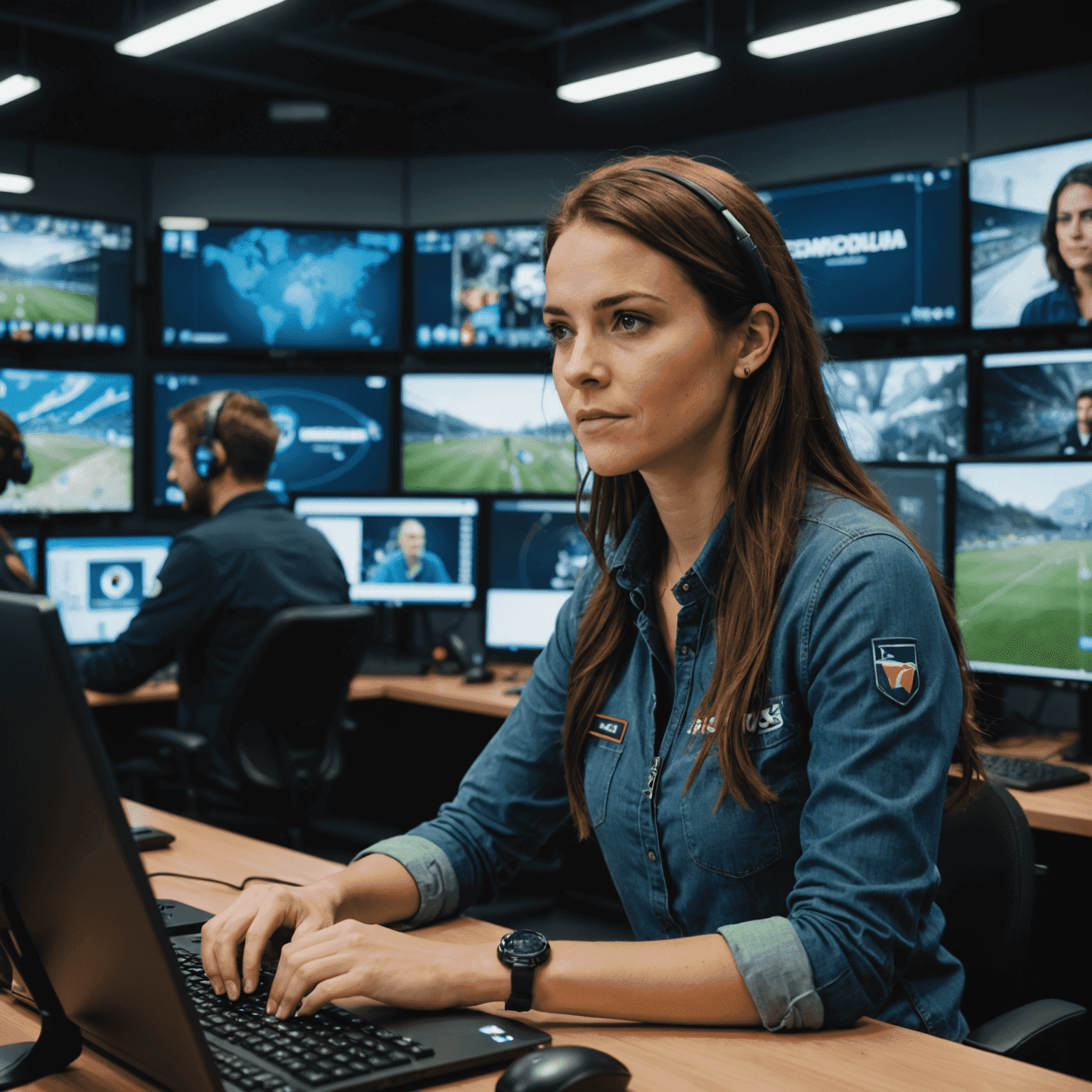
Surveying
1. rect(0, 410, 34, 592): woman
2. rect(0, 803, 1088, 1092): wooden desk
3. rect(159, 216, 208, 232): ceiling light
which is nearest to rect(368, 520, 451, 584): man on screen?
rect(0, 410, 34, 592): woman

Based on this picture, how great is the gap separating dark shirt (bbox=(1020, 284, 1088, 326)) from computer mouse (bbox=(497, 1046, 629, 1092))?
2785mm

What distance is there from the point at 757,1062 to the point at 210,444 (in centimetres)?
260

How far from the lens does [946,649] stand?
1.02 m

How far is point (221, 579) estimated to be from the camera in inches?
117

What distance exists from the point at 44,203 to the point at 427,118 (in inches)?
57.1

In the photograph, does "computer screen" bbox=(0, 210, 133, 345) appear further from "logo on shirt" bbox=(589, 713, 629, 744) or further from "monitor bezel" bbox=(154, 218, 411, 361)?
→ "logo on shirt" bbox=(589, 713, 629, 744)

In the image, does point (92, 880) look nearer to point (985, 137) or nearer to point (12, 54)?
point (985, 137)

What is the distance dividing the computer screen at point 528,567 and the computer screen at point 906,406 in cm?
89

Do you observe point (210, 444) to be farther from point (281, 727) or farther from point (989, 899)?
point (989, 899)

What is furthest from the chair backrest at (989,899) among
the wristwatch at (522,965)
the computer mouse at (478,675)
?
the computer mouse at (478,675)

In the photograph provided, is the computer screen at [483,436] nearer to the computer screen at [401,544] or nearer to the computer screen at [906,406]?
the computer screen at [401,544]

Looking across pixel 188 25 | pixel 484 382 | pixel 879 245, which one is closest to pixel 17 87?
pixel 188 25

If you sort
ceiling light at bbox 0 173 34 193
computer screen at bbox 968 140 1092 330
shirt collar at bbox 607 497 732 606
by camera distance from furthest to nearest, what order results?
1. ceiling light at bbox 0 173 34 193
2. computer screen at bbox 968 140 1092 330
3. shirt collar at bbox 607 497 732 606

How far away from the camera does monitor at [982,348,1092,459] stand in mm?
3033
